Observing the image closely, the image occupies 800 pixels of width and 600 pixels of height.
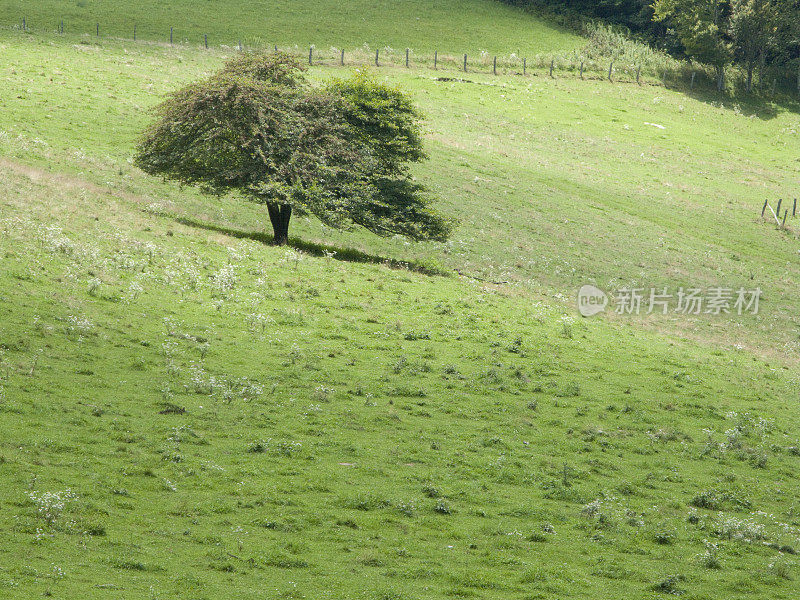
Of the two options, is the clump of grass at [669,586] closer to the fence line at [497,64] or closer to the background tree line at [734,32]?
the fence line at [497,64]

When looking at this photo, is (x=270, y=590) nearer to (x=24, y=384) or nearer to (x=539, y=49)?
(x=24, y=384)

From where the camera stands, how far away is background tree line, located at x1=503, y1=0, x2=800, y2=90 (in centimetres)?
10762

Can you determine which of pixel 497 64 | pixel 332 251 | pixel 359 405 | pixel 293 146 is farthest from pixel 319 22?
pixel 359 405

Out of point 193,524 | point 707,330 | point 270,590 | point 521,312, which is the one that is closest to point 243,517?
point 193,524

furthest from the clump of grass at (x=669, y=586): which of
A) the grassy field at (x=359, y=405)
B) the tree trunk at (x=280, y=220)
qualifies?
the tree trunk at (x=280, y=220)

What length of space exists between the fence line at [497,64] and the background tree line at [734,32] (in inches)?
98.7

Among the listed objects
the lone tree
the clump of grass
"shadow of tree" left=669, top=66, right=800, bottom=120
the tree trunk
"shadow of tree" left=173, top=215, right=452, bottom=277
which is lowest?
the clump of grass

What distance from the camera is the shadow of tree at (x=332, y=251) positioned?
40406 millimetres

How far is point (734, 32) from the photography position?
109812 millimetres

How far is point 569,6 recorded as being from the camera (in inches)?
4916

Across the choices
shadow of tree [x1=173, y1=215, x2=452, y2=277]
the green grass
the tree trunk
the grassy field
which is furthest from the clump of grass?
the green grass

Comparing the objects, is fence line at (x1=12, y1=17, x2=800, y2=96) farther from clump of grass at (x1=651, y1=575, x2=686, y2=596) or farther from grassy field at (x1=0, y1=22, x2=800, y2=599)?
clump of grass at (x1=651, y1=575, x2=686, y2=596)

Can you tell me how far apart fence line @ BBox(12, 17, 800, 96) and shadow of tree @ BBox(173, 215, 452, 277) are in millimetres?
43734

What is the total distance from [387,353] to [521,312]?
982cm
